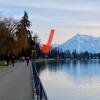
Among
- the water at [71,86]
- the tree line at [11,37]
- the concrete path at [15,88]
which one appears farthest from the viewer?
the tree line at [11,37]

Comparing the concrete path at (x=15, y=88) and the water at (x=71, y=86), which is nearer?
the concrete path at (x=15, y=88)

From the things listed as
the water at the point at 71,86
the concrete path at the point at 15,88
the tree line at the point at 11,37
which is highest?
the tree line at the point at 11,37

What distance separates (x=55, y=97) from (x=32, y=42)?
442 feet

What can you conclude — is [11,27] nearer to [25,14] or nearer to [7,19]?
[7,19]

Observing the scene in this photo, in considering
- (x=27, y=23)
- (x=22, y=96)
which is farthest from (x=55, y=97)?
(x=27, y=23)

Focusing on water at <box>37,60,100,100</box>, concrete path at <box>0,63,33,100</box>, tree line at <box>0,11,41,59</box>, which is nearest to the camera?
concrete path at <box>0,63,33,100</box>

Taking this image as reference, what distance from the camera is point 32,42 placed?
163 m

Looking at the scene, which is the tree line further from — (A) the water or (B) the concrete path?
(B) the concrete path

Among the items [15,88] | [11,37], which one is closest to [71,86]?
[15,88]

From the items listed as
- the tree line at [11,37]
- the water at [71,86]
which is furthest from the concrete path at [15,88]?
the tree line at [11,37]

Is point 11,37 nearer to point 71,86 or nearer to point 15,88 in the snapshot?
point 71,86

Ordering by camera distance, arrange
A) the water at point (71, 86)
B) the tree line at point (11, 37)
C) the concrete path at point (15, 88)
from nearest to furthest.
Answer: the concrete path at point (15, 88), the water at point (71, 86), the tree line at point (11, 37)

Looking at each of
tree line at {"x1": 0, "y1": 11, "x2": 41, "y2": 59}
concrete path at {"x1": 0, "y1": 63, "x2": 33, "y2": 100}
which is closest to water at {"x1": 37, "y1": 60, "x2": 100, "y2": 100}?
concrete path at {"x1": 0, "y1": 63, "x2": 33, "y2": 100}

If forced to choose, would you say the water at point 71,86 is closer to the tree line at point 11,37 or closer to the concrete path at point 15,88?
the concrete path at point 15,88
